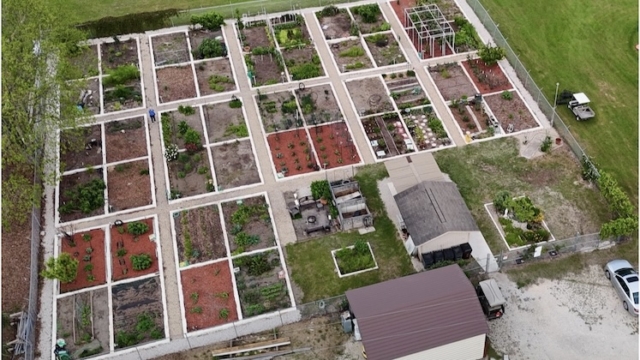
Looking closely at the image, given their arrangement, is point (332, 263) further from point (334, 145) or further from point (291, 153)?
point (334, 145)

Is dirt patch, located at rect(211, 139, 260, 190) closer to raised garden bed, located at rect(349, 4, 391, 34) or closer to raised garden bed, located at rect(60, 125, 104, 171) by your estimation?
raised garden bed, located at rect(60, 125, 104, 171)

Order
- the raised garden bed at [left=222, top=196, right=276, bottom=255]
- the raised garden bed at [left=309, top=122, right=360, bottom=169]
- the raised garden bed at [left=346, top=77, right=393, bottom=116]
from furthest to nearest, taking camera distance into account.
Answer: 1. the raised garden bed at [left=346, top=77, right=393, bottom=116]
2. the raised garden bed at [left=309, top=122, right=360, bottom=169]
3. the raised garden bed at [left=222, top=196, right=276, bottom=255]

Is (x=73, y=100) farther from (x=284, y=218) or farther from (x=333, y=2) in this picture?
(x=333, y=2)

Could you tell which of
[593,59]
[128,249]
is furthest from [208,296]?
[593,59]

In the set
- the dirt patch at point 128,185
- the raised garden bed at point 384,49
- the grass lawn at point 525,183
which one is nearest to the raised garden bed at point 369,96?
the raised garden bed at point 384,49

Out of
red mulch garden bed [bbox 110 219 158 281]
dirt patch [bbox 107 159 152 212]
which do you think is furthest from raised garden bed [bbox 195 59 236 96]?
red mulch garden bed [bbox 110 219 158 281]
